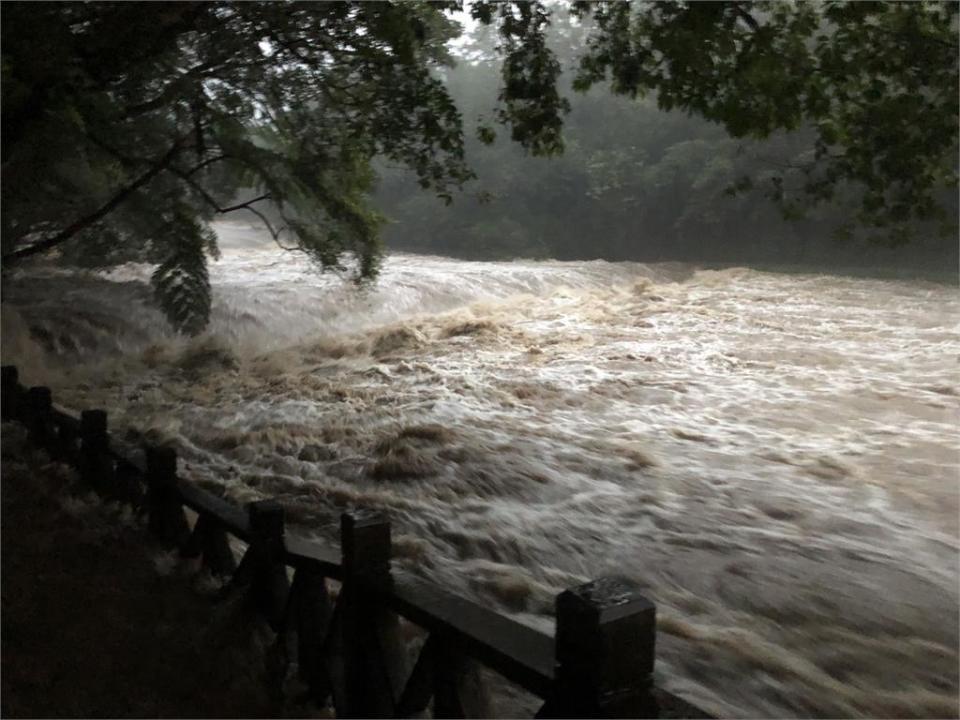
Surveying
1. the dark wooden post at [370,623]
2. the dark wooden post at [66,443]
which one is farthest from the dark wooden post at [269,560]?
the dark wooden post at [66,443]

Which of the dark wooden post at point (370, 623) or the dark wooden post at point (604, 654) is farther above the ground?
the dark wooden post at point (604, 654)

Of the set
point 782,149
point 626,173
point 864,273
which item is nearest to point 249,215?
point 626,173

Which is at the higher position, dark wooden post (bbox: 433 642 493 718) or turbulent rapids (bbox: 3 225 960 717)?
dark wooden post (bbox: 433 642 493 718)

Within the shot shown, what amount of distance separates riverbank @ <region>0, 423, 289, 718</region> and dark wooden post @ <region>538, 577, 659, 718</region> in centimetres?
133

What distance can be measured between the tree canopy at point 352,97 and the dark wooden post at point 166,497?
180cm

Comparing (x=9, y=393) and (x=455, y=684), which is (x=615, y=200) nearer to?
(x=9, y=393)

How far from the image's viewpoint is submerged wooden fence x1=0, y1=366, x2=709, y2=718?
1.65 m

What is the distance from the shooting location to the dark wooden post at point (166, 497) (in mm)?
3520

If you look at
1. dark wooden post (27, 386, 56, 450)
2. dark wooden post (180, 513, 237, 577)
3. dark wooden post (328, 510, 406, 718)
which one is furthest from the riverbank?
dark wooden post (27, 386, 56, 450)

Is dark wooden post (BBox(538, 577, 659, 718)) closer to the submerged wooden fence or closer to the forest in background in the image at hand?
the submerged wooden fence

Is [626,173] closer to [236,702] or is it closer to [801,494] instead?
[801,494]

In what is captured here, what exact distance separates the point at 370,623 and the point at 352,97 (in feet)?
16.2

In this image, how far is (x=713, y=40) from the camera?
163 inches

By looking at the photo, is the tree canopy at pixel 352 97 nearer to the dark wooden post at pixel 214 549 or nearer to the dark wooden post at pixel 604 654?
the dark wooden post at pixel 214 549
